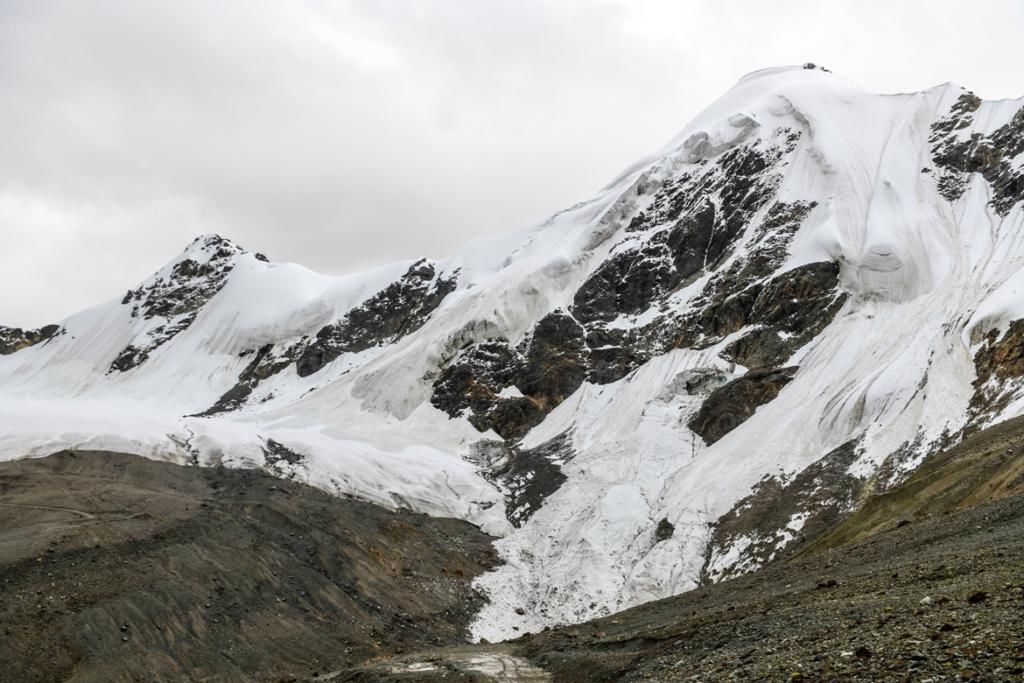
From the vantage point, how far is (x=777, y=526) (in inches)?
1983

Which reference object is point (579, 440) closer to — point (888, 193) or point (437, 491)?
point (437, 491)

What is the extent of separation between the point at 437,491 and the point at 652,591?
2389cm

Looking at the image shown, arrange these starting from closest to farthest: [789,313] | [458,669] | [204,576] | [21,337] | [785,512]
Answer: [458,669] < [204,576] < [785,512] < [789,313] < [21,337]

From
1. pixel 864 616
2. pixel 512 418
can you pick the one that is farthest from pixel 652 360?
pixel 864 616

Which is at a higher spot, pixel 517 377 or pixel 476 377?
pixel 476 377

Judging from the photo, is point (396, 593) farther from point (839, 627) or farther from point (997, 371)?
point (997, 371)

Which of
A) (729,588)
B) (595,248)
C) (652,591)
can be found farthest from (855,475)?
(595,248)

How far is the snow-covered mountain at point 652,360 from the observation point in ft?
180

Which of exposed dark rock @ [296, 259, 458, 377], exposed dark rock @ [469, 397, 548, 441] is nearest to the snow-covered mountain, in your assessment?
exposed dark rock @ [469, 397, 548, 441]

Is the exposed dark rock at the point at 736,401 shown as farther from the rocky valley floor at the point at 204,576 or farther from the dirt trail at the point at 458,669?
the dirt trail at the point at 458,669

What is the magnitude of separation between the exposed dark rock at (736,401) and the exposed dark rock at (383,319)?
6009 centimetres

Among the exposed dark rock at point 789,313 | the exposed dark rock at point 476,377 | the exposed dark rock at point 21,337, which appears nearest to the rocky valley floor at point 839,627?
the exposed dark rock at point 789,313

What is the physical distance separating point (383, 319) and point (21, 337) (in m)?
86.4

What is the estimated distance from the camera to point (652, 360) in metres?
86.9
